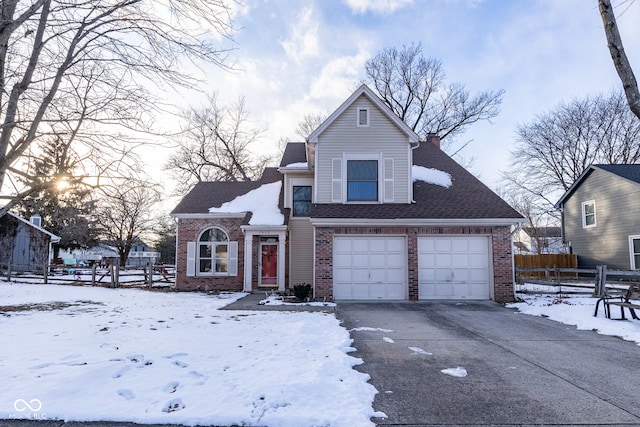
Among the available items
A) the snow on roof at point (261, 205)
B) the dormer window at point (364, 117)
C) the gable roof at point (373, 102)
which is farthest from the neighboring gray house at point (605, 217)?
the snow on roof at point (261, 205)

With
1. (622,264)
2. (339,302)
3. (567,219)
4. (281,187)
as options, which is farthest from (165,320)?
(567,219)

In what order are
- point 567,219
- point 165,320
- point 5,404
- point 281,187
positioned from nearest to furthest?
point 5,404 < point 165,320 < point 281,187 < point 567,219

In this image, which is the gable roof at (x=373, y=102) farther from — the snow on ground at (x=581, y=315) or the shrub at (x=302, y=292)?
the snow on ground at (x=581, y=315)

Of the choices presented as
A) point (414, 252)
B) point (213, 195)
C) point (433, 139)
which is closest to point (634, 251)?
point (433, 139)

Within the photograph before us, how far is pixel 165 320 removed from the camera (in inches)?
336

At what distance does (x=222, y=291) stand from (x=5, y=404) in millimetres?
12104

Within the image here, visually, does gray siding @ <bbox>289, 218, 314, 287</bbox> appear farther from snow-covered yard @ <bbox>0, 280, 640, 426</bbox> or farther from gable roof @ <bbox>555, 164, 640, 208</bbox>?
gable roof @ <bbox>555, 164, 640, 208</bbox>

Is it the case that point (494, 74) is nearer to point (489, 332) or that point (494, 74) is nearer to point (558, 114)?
point (489, 332)

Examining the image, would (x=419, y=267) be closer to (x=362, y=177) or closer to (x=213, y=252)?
(x=362, y=177)

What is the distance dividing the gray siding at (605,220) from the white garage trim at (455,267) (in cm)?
1115

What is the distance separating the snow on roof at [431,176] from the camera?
1501 centimetres

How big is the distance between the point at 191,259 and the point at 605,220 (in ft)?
70.8

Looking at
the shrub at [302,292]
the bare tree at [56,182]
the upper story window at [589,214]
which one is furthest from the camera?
the upper story window at [589,214]

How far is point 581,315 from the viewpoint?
951 cm
